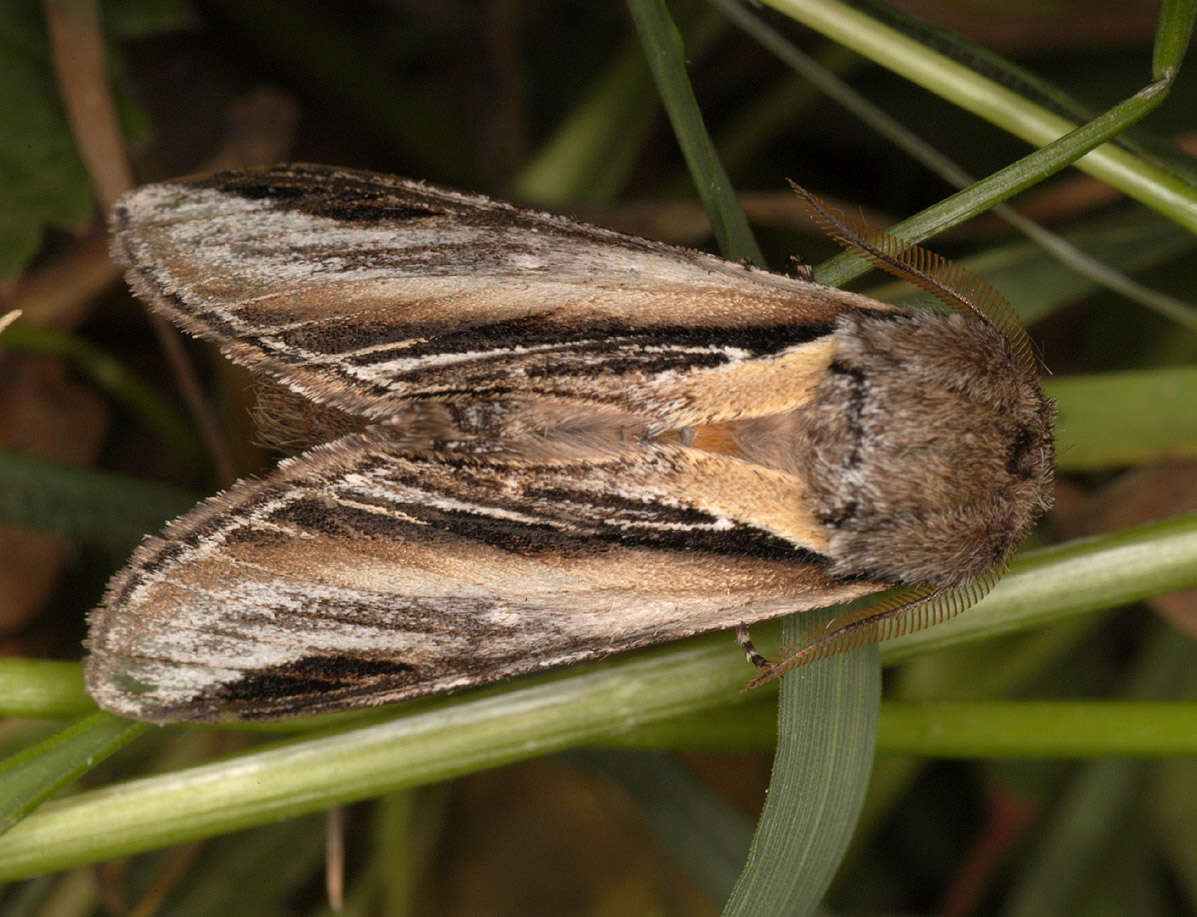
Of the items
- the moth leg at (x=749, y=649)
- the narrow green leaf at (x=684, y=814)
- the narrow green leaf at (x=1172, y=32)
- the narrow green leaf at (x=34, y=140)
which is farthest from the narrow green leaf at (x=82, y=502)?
the narrow green leaf at (x=1172, y=32)

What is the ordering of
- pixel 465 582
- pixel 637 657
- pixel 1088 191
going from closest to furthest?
1. pixel 465 582
2. pixel 637 657
3. pixel 1088 191

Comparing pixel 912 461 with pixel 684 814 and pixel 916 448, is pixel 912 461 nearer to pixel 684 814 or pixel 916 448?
pixel 916 448

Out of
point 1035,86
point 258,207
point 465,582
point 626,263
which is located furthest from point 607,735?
point 1035,86

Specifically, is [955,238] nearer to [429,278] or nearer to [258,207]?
[429,278]

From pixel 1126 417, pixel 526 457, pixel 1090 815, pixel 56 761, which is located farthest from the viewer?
pixel 1090 815

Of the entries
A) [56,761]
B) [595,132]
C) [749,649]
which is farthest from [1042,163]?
[56,761]

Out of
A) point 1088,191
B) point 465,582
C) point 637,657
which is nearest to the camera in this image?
point 465,582

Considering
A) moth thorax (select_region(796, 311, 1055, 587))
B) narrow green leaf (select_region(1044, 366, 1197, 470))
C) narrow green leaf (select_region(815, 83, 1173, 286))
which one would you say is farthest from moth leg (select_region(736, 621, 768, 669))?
narrow green leaf (select_region(1044, 366, 1197, 470))

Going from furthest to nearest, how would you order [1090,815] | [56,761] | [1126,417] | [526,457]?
[1090,815] → [1126,417] → [526,457] → [56,761]
